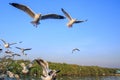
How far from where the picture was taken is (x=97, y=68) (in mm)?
83250

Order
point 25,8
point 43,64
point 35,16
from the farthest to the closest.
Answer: point 35,16 → point 25,8 → point 43,64

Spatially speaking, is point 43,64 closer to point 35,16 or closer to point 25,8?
point 25,8

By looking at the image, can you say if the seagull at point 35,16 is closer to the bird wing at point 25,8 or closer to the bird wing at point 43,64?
Answer: the bird wing at point 25,8

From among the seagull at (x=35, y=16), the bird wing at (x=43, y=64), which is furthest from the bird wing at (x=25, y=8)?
the bird wing at (x=43, y=64)

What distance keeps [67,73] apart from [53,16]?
2256 inches

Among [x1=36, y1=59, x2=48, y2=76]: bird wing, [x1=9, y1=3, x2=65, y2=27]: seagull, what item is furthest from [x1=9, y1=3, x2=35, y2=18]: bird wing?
[x1=36, y1=59, x2=48, y2=76]: bird wing

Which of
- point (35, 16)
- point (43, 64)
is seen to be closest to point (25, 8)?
point (35, 16)

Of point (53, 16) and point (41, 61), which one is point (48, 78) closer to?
point (41, 61)

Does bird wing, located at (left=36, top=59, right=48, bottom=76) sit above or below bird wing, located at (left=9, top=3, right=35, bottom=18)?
below

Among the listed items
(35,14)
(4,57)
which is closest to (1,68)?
(4,57)

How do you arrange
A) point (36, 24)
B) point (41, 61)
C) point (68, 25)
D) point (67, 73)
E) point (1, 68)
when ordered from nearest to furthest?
point (41, 61) → point (36, 24) → point (68, 25) → point (1, 68) → point (67, 73)

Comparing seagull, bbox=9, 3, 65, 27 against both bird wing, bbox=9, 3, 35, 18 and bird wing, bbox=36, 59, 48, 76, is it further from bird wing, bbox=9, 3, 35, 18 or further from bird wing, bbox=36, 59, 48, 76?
bird wing, bbox=36, 59, 48, 76

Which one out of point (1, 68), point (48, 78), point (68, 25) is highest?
point (68, 25)

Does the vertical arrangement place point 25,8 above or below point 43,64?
above
